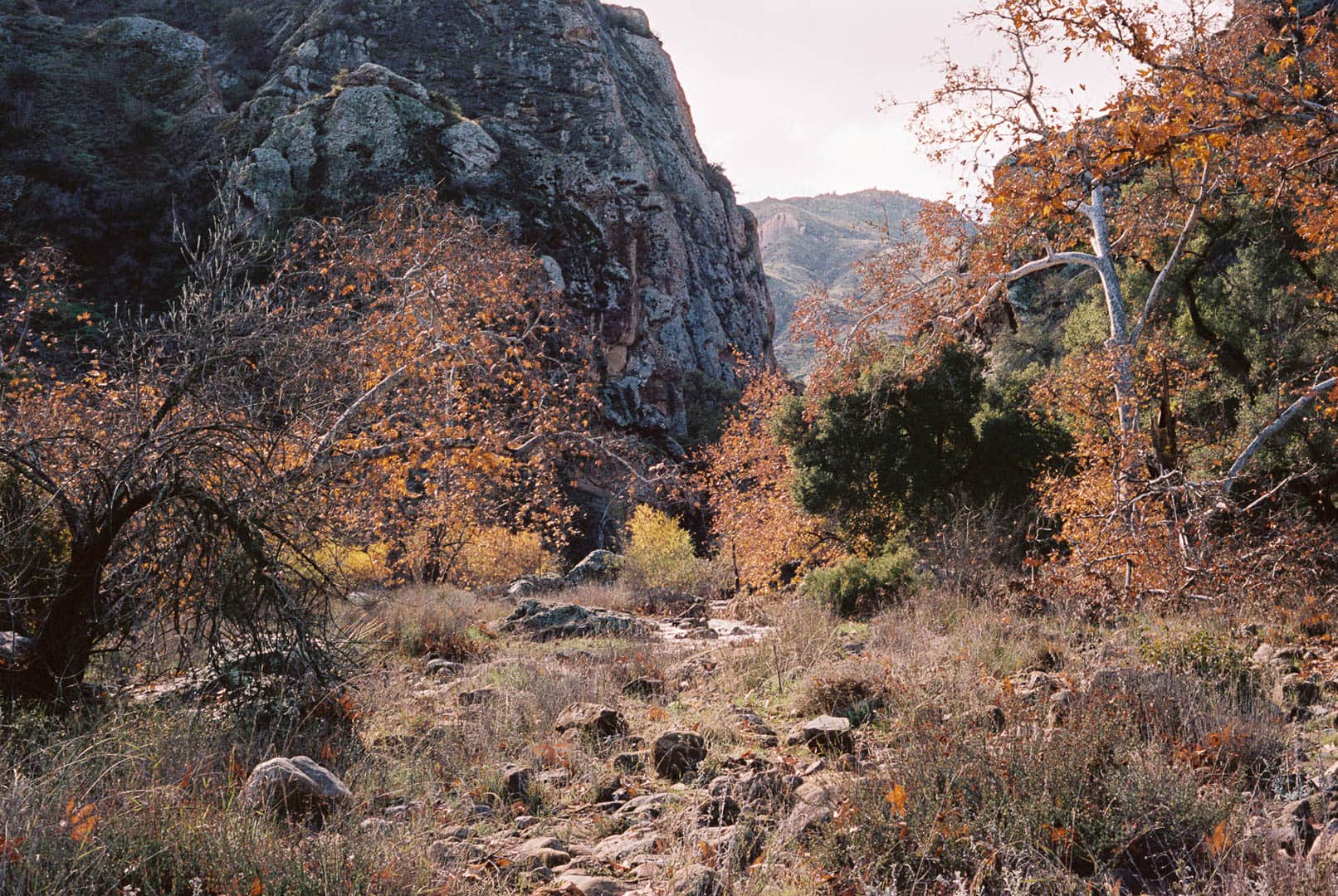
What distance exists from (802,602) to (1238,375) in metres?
9.79

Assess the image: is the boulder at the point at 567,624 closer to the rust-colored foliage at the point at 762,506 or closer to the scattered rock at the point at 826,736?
the rust-colored foliage at the point at 762,506

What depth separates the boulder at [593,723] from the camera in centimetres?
581

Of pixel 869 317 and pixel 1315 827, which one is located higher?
pixel 869 317

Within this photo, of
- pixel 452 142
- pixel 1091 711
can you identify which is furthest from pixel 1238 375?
pixel 452 142

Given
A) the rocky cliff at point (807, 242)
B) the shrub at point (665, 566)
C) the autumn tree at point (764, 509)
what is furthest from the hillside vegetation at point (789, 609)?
the rocky cliff at point (807, 242)

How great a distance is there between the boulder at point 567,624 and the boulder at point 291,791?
6.97 meters

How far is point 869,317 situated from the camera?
1195cm

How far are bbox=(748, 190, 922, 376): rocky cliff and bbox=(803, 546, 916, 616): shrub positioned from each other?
74.9 metres

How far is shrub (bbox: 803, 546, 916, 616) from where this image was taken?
1272 centimetres

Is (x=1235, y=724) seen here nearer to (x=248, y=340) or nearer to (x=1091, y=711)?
(x=1091, y=711)

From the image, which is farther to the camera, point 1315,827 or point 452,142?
point 452,142

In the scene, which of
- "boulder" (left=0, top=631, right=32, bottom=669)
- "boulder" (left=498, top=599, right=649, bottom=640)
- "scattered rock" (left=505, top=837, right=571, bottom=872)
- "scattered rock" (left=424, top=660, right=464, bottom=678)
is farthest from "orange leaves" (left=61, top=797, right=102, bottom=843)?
"boulder" (left=498, top=599, right=649, bottom=640)

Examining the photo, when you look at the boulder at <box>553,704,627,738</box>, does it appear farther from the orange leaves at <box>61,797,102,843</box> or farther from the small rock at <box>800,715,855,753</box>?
the orange leaves at <box>61,797,102,843</box>

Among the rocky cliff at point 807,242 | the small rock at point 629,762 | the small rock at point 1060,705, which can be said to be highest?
the rocky cliff at point 807,242
